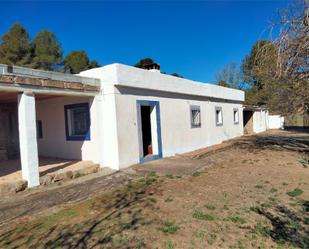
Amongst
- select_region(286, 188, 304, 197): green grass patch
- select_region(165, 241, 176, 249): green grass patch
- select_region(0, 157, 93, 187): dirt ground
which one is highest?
select_region(0, 157, 93, 187): dirt ground

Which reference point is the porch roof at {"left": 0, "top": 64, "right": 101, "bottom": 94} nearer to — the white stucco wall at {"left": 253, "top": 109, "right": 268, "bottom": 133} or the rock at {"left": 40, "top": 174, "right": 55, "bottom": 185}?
the rock at {"left": 40, "top": 174, "right": 55, "bottom": 185}

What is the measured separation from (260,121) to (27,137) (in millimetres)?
24570

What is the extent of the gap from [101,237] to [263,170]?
5.97m

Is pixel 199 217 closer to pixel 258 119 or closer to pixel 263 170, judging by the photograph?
pixel 263 170

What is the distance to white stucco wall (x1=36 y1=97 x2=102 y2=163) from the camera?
8.14 m

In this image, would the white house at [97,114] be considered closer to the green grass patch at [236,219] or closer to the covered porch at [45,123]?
the covered porch at [45,123]

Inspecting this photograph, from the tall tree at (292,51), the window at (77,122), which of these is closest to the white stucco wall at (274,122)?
the tall tree at (292,51)

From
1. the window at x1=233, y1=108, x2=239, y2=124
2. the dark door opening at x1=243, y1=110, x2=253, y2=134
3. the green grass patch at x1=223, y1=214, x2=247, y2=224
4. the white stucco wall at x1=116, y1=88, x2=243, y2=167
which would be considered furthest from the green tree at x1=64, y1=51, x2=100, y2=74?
the green grass patch at x1=223, y1=214, x2=247, y2=224

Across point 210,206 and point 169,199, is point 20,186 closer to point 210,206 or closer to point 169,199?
point 169,199

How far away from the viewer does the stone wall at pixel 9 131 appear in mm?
10094

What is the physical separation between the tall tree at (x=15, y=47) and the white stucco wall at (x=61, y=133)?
14.2 metres

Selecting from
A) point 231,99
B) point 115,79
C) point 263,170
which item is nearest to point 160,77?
point 115,79

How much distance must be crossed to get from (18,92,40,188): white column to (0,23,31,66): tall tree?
59.5 ft

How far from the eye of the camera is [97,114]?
26.2 ft
